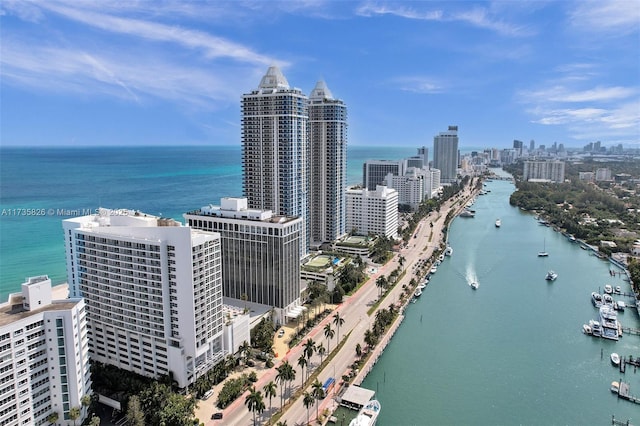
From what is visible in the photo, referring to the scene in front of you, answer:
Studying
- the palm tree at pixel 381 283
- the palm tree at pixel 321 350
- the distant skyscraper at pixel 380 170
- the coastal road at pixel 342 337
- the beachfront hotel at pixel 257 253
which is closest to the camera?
the coastal road at pixel 342 337

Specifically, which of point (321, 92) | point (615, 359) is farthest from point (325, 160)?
point (615, 359)

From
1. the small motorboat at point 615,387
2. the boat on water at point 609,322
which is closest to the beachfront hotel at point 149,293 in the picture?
the small motorboat at point 615,387

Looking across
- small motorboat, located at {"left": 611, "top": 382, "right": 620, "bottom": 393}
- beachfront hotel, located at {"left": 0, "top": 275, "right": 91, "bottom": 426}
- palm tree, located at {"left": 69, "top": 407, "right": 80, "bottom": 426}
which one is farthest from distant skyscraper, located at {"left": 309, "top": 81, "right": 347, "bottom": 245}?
palm tree, located at {"left": 69, "top": 407, "right": 80, "bottom": 426}

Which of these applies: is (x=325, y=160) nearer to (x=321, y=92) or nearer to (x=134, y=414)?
(x=321, y=92)

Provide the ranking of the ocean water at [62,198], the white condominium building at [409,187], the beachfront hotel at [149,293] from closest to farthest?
the beachfront hotel at [149,293], the ocean water at [62,198], the white condominium building at [409,187]

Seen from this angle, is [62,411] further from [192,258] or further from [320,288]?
[320,288]

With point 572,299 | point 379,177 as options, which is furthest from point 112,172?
point 572,299

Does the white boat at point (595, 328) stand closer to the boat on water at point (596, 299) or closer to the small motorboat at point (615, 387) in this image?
the boat on water at point (596, 299)
